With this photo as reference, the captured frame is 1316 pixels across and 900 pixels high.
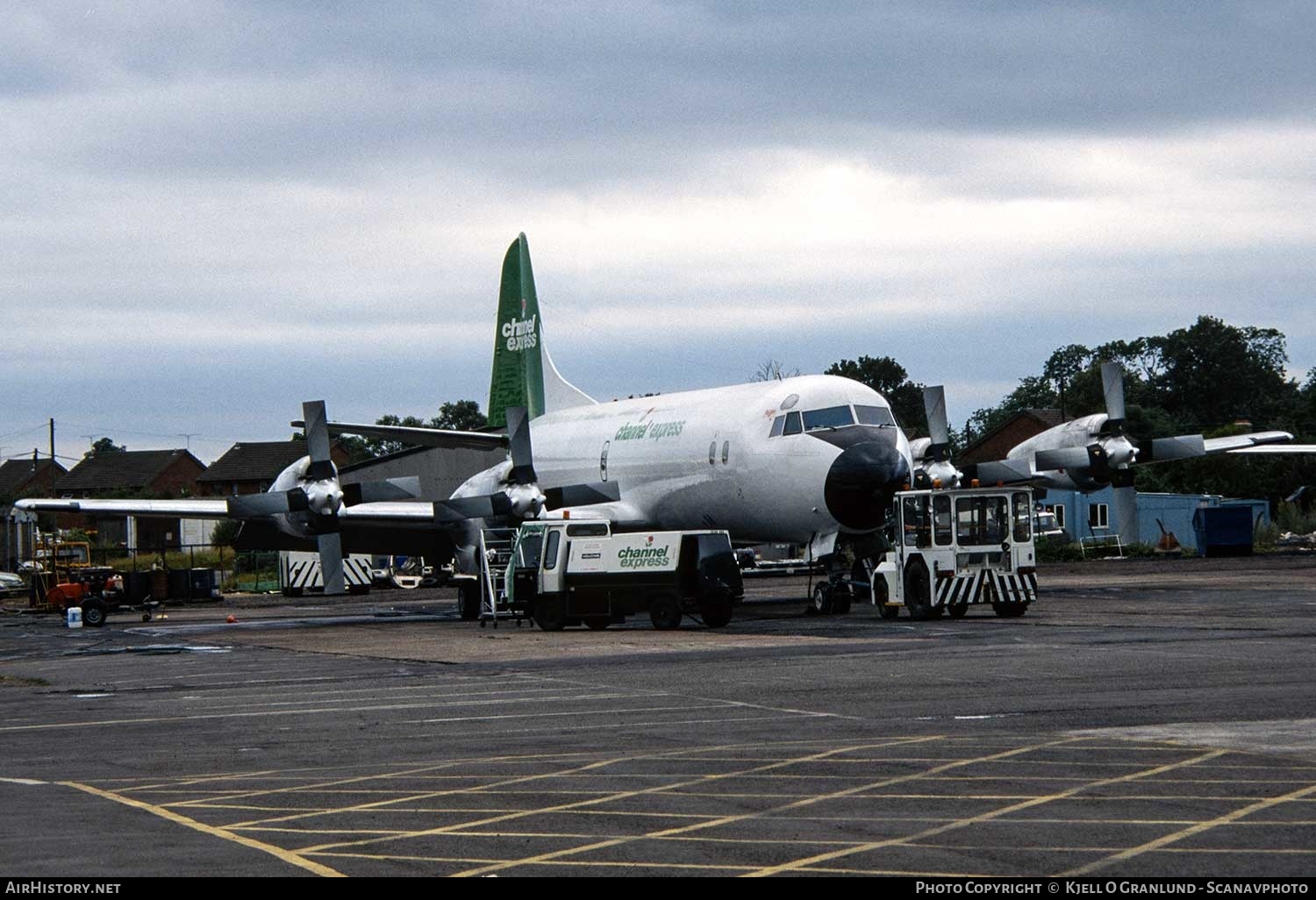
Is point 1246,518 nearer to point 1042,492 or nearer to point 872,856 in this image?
point 1042,492

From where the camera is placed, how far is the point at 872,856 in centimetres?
882

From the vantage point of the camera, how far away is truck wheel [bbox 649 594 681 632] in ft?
102

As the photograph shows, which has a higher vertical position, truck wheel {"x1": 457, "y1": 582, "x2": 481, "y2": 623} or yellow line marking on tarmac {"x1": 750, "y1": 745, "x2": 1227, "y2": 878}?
truck wheel {"x1": 457, "y1": 582, "x2": 481, "y2": 623}

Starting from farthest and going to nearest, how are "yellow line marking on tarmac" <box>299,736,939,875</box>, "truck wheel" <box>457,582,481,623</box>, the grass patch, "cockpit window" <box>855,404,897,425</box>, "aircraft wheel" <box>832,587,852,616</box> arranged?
1. "truck wheel" <box>457,582,481,623</box>
2. "aircraft wheel" <box>832,587,852,616</box>
3. "cockpit window" <box>855,404,897,425</box>
4. the grass patch
5. "yellow line marking on tarmac" <box>299,736,939,875</box>

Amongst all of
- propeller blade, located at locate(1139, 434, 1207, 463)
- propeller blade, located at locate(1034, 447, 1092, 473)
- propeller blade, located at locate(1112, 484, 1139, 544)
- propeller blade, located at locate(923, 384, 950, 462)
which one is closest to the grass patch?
propeller blade, located at locate(923, 384, 950, 462)

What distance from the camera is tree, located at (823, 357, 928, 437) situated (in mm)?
124875

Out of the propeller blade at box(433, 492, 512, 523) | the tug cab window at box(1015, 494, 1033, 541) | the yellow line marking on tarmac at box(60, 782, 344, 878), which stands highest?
the propeller blade at box(433, 492, 512, 523)

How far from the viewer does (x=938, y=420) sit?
125 feet

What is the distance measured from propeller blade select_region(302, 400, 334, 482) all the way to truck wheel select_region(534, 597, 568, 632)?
25.8 ft

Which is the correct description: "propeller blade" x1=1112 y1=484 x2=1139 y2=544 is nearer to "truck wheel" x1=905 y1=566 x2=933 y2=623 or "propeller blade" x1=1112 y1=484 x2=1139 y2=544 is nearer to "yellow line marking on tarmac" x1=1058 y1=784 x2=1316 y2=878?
"truck wheel" x1=905 y1=566 x2=933 y2=623

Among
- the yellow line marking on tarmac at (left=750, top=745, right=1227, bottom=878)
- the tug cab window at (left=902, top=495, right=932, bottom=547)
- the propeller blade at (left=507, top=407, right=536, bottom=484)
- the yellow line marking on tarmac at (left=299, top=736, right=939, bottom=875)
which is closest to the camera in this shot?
the yellow line marking on tarmac at (left=750, top=745, right=1227, bottom=878)

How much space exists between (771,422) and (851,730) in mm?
19795

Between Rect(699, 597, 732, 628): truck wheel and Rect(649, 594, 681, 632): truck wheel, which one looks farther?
Rect(649, 594, 681, 632): truck wheel
